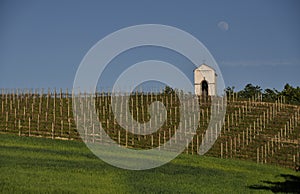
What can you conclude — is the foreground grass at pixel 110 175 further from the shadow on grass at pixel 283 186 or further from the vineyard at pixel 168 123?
the vineyard at pixel 168 123

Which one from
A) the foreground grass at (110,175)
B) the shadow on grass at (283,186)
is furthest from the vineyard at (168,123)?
the shadow on grass at (283,186)

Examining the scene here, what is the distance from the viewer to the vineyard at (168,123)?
42.4 m

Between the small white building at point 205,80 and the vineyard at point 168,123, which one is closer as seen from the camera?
the vineyard at point 168,123

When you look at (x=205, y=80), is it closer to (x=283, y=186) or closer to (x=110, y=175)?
(x=283, y=186)

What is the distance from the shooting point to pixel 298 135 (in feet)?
158

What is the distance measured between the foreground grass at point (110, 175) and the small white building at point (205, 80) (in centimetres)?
3294

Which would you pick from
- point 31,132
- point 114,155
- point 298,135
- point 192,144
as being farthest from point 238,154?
point 31,132

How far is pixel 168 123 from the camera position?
1960 inches

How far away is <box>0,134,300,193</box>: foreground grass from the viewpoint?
21.2m

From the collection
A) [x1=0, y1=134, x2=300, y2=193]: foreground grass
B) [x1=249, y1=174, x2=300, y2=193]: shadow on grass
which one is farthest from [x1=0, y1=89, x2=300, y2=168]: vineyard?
[x1=249, y1=174, x2=300, y2=193]: shadow on grass

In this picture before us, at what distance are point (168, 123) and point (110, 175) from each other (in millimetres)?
25081

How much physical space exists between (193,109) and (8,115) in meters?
16.7

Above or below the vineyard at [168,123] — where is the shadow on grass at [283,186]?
below

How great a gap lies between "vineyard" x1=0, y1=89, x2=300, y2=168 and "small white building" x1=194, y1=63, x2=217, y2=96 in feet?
28.8
